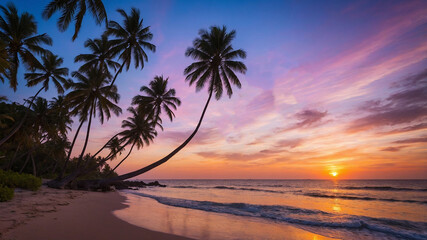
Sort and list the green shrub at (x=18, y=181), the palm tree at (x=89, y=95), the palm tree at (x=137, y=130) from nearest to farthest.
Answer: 1. the green shrub at (x=18, y=181)
2. the palm tree at (x=89, y=95)
3. the palm tree at (x=137, y=130)

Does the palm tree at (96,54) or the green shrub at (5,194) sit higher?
the palm tree at (96,54)

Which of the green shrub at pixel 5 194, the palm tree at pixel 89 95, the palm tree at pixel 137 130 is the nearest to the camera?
the green shrub at pixel 5 194

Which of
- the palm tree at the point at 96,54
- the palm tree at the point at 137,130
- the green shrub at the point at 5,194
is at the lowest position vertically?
the green shrub at the point at 5,194

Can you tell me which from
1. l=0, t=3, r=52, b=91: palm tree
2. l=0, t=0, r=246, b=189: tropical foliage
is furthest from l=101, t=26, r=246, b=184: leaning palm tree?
l=0, t=3, r=52, b=91: palm tree

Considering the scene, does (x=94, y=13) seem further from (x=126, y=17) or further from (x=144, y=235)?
(x=144, y=235)

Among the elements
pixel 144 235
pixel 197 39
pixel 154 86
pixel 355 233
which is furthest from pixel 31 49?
pixel 355 233

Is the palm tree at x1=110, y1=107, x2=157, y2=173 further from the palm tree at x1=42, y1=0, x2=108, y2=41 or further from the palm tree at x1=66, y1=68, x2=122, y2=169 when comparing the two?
the palm tree at x1=42, y1=0, x2=108, y2=41

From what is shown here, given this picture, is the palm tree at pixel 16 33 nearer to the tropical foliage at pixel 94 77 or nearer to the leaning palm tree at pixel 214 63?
the tropical foliage at pixel 94 77

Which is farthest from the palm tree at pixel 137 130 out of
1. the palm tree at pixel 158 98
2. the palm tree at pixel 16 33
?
the palm tree at pixel 16 33

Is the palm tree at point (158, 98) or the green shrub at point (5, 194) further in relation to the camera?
the palm tree at point (158, 98)

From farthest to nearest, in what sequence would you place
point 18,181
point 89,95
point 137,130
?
point 137,130 → point 89,95 → point 18,181

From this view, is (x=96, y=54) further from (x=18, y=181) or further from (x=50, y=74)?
(x=18, y=181)

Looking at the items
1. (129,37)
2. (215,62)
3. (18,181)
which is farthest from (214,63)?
(18,181)

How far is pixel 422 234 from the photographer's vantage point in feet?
28.7
